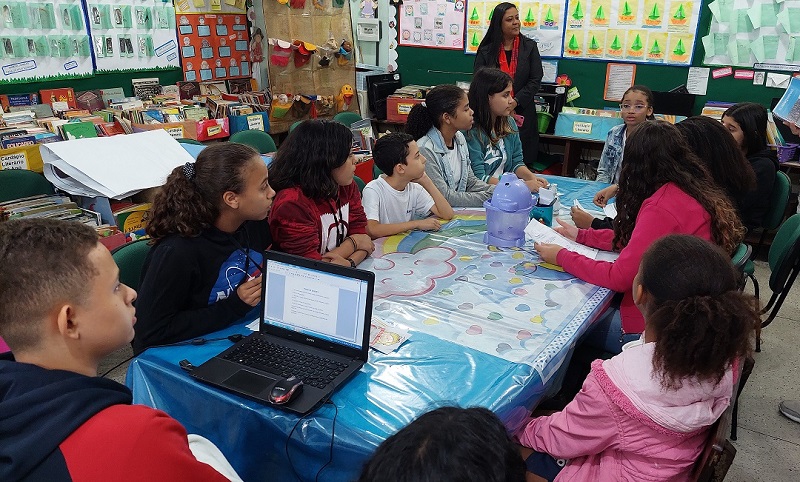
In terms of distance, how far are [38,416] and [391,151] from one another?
1735 mm

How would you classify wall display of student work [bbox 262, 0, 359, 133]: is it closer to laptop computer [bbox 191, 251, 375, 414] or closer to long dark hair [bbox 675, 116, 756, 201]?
long dark hair [bbox 675, 116, 756, 201]

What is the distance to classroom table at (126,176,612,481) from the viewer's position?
1188 mm

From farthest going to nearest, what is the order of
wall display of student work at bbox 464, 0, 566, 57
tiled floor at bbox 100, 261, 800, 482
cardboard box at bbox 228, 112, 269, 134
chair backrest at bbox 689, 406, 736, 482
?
wall display of student work at bbox 464, 0, 566, 57 → cardboard box at bbox 228, 112, 269, 134 → tiled floor at bbox 100, 261, 800, 482 → chair backrest at bbox 689, 406, 736, 482

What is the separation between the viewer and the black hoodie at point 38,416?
78 cm

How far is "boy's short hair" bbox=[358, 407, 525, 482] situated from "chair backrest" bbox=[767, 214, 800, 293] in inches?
72.1

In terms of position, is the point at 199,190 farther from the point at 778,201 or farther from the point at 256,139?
the point at 778,201

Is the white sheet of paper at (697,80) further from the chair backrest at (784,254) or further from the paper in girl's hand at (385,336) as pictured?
the paper in girl's hand at (385,336)

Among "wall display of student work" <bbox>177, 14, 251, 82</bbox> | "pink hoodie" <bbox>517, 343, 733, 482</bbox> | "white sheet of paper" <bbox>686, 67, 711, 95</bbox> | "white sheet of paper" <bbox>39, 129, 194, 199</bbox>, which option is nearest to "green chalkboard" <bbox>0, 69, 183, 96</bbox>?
"wall display of student work" <bbox>177, 14, 251, 82</bbox>

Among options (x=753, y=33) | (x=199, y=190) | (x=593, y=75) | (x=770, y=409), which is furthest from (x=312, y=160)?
(x=753, y=33)

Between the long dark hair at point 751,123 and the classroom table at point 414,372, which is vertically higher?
the long dark hair at point 751,123

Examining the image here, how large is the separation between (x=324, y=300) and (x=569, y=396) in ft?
3.31

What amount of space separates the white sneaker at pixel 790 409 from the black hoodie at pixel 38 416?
2.56 meters

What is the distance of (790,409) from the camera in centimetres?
237

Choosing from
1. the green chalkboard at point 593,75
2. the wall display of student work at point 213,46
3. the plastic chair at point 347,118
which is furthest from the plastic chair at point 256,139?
the green chalkboard at point 593,75
